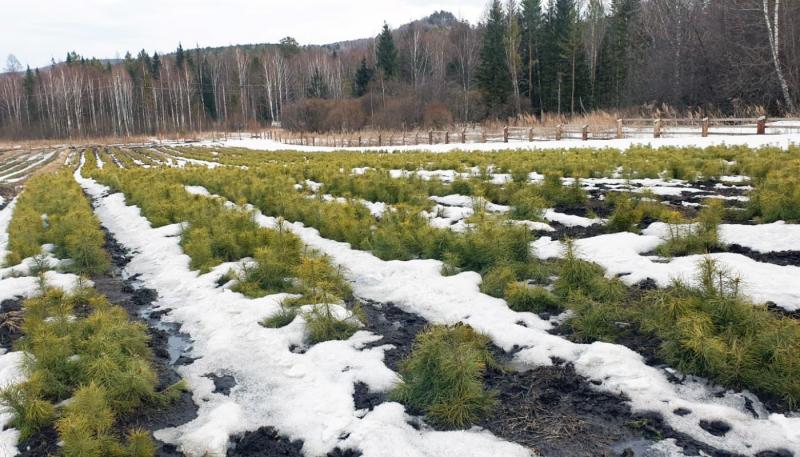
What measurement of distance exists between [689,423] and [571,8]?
180 ft

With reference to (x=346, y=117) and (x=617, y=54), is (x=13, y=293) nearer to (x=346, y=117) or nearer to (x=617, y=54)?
(x=346, y=117)

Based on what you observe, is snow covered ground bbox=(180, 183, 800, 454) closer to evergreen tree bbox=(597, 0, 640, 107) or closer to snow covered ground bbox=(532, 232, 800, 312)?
snow covered ground bbox=(532, 232, 800, 312)

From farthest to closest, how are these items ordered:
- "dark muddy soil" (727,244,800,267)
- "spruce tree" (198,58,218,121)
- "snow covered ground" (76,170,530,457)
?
1. "spruce tree" (198,58,218,121)
2. "dark muddy soil" (727,244,800,267)
3. "snow covered ground" (76,170,530,457)

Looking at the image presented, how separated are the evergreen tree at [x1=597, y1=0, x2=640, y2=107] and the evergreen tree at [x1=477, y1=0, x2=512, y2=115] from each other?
30.2 feet

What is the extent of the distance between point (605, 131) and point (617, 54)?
3029cm

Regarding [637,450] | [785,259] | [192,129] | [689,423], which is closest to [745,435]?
[689,423]

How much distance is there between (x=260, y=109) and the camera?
3248 inches

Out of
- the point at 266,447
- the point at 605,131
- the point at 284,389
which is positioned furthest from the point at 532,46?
the point at 266,447

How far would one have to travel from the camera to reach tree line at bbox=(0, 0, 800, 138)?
1175 inches

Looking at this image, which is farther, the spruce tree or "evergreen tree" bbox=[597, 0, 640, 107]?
the spruce tree

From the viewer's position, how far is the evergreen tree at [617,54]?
4869cm

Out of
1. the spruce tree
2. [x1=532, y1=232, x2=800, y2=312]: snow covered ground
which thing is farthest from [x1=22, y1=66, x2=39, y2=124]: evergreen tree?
[x1=532, y1=232, x2=800, y2=312]: snow covered ground

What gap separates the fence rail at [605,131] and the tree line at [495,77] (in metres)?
2.43

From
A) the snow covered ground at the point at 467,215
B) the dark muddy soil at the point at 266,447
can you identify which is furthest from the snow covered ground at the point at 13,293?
the snow covered ground at the point at 467,215
